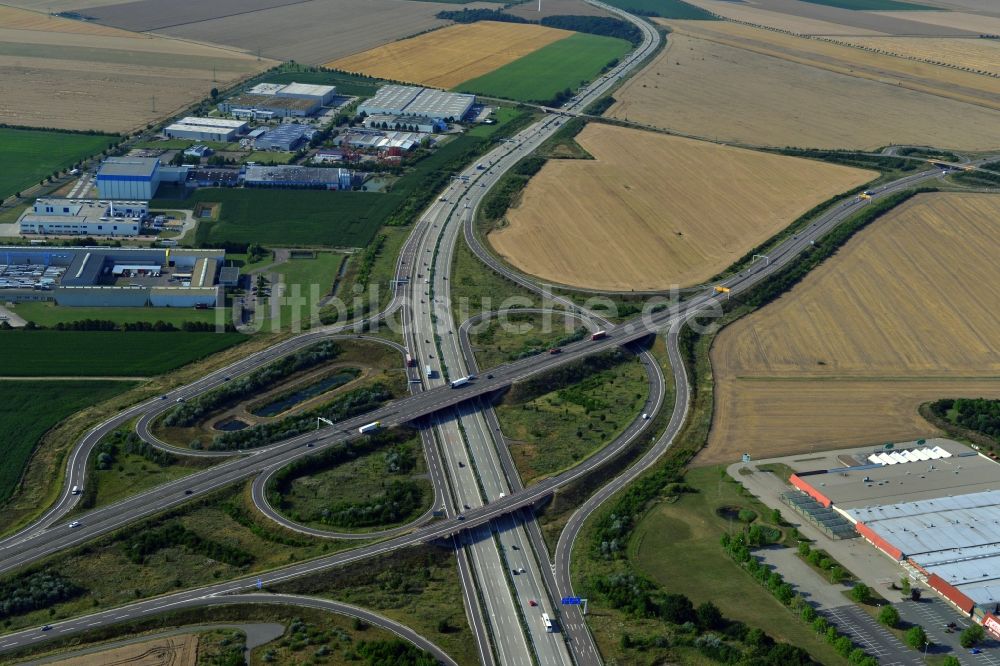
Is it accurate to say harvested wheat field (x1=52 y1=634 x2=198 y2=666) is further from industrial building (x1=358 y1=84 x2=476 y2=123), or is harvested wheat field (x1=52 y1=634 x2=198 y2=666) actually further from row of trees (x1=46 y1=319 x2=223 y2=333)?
industrial building (x1=358 y1=84 x2=476 y2=123)

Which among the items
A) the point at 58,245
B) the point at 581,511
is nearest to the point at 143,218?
the point at 58,245

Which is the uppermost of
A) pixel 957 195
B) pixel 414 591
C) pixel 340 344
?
pixel 957 195

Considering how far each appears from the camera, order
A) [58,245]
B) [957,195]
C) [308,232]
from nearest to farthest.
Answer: [58,245], [308,232], [957,195]

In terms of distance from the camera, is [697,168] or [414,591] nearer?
[414,591]

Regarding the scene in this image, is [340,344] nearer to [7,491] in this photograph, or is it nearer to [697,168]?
[7,491]

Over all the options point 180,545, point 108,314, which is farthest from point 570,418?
point 108,314

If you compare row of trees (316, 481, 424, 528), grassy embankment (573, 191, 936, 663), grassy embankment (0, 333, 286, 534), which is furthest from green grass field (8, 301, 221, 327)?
grassy embankment (573, 191, 936, 663)

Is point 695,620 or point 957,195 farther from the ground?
point 957,195
